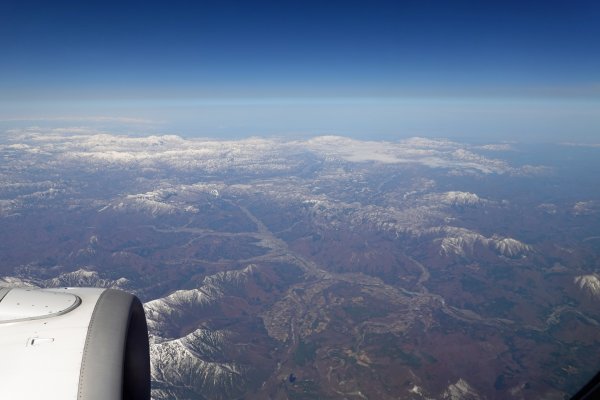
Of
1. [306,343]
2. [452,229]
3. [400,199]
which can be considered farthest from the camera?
[400,199]

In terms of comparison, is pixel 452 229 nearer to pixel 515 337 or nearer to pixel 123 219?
pixel 515 337

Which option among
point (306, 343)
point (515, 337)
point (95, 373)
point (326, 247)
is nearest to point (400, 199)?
point (326, 247)

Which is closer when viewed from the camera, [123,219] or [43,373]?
[43,373]

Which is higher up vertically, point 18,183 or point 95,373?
point 95,373

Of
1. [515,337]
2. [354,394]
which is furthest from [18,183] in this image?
[515,337]

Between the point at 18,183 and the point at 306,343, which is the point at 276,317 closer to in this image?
the point at 306,343

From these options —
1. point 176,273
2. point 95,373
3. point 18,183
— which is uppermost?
point 95,373

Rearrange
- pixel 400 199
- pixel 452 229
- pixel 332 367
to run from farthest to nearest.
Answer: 1. pixel 400 199
2. pixel 452 229
3. pixel 332 367
